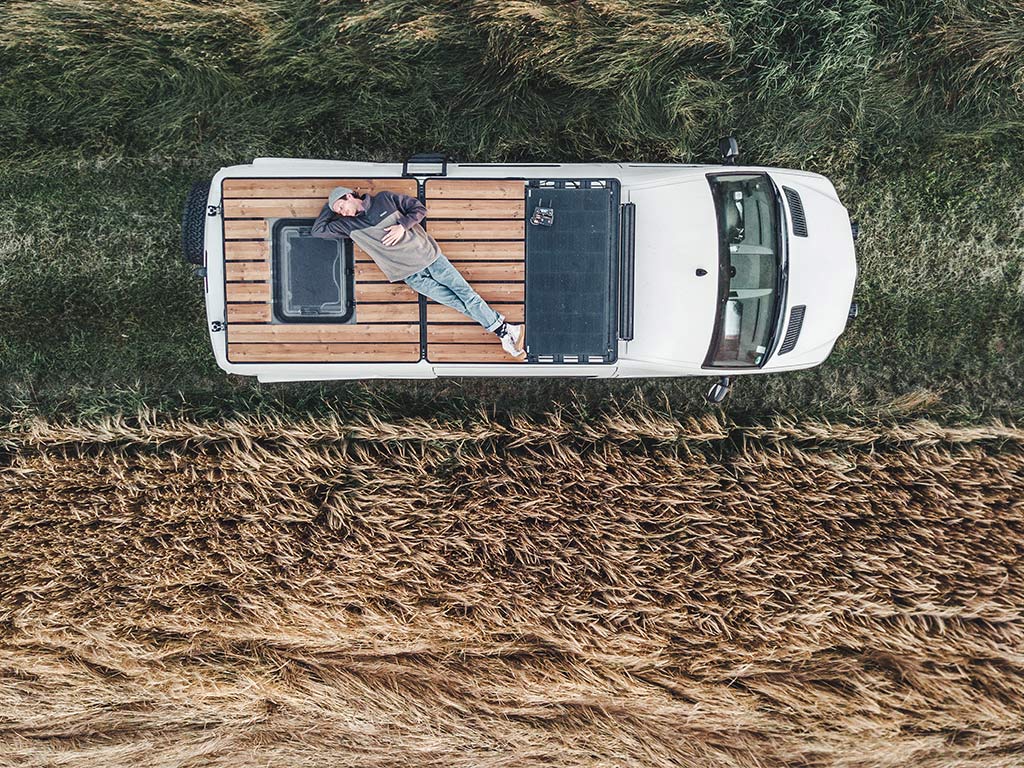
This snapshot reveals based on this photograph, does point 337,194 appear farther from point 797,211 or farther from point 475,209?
point 797,211

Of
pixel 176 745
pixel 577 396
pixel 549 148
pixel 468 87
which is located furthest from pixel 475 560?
pixel 468 87

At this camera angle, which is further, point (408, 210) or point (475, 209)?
point (475, 209)

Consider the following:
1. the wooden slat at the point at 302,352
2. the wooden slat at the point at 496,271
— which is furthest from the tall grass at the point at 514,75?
the wooden slat at the point at 302,352

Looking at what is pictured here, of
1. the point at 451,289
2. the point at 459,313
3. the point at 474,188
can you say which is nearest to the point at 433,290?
the point at 451,289

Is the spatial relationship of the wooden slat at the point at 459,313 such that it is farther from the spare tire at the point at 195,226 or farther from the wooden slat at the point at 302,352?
the spare tire at the point at 195,226

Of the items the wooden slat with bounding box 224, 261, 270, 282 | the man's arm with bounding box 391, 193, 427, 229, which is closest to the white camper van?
the wooden slat with bounding box 224, 261, 270, 282

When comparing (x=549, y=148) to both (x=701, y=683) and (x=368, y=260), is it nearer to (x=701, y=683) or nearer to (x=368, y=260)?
(x=368, y=260)
